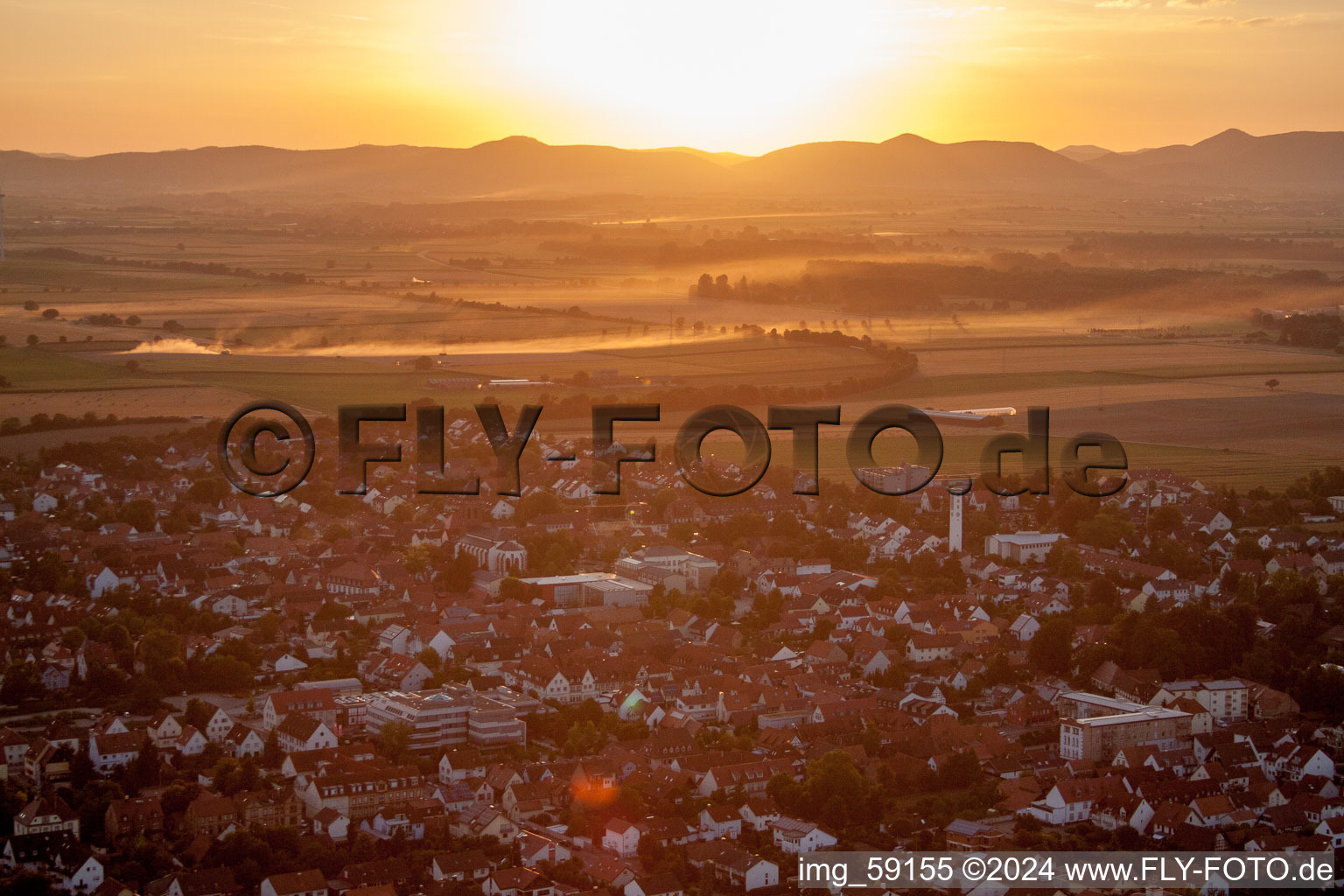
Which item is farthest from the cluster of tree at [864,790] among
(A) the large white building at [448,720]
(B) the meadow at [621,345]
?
(B) the meadow at [621,345]

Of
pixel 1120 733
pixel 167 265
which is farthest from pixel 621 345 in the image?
pixel 1120 733

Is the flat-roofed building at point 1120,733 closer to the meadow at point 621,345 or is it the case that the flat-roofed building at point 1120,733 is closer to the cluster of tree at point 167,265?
the meadow at point 621,345

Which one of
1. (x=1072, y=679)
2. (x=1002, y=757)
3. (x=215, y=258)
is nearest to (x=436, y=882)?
(x=1002, y=757)

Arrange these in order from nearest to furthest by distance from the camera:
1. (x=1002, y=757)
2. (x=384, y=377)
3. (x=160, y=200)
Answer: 1. (x=1002, y=757)
2. (x=384, y=377)
3. (x=160, y=200)

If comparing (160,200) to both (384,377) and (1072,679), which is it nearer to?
(384,377)


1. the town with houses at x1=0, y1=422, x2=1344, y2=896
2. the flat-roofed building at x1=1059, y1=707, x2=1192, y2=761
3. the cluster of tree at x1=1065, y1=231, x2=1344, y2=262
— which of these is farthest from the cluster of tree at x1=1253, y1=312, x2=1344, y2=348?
the flat-roofed building at x1=1059, y1=707, x2=1192, y2=761

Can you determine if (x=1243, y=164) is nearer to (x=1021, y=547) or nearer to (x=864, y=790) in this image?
(x=1021, y=547)
